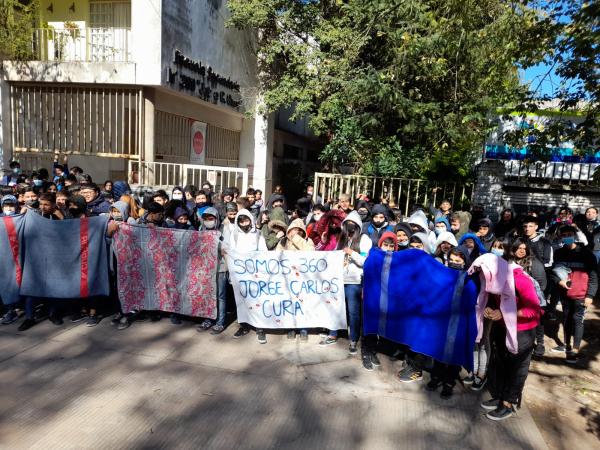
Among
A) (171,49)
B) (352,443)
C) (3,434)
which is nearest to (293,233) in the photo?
(352,443)

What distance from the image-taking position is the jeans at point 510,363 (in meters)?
4.12

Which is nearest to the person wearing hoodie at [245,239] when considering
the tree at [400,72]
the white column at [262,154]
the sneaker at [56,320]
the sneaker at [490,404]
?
the sneaker at [56,320]

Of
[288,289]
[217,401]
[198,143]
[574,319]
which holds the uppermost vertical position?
[198,143]

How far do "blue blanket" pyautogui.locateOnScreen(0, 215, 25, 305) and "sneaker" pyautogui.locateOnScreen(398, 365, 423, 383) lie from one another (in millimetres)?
4825

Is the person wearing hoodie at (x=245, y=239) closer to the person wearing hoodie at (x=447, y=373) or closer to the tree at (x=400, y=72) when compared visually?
the person wearing hoodie at (x=447, y=373)

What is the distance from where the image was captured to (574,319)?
5.54 meters

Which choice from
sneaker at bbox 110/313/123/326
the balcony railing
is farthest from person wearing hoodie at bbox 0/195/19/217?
the balcony railing

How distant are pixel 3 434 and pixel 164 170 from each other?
10.5 meters

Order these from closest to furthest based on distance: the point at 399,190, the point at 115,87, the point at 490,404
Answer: the point at 490,404 → the point at 399,190 → the point at 115,87

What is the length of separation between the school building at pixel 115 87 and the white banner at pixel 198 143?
46 cm

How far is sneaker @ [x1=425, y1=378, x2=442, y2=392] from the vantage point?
4.72 m

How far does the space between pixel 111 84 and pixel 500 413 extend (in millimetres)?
11536

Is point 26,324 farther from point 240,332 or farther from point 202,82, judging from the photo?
point 202,82

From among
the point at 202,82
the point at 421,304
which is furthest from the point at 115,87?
the point at 421,304
